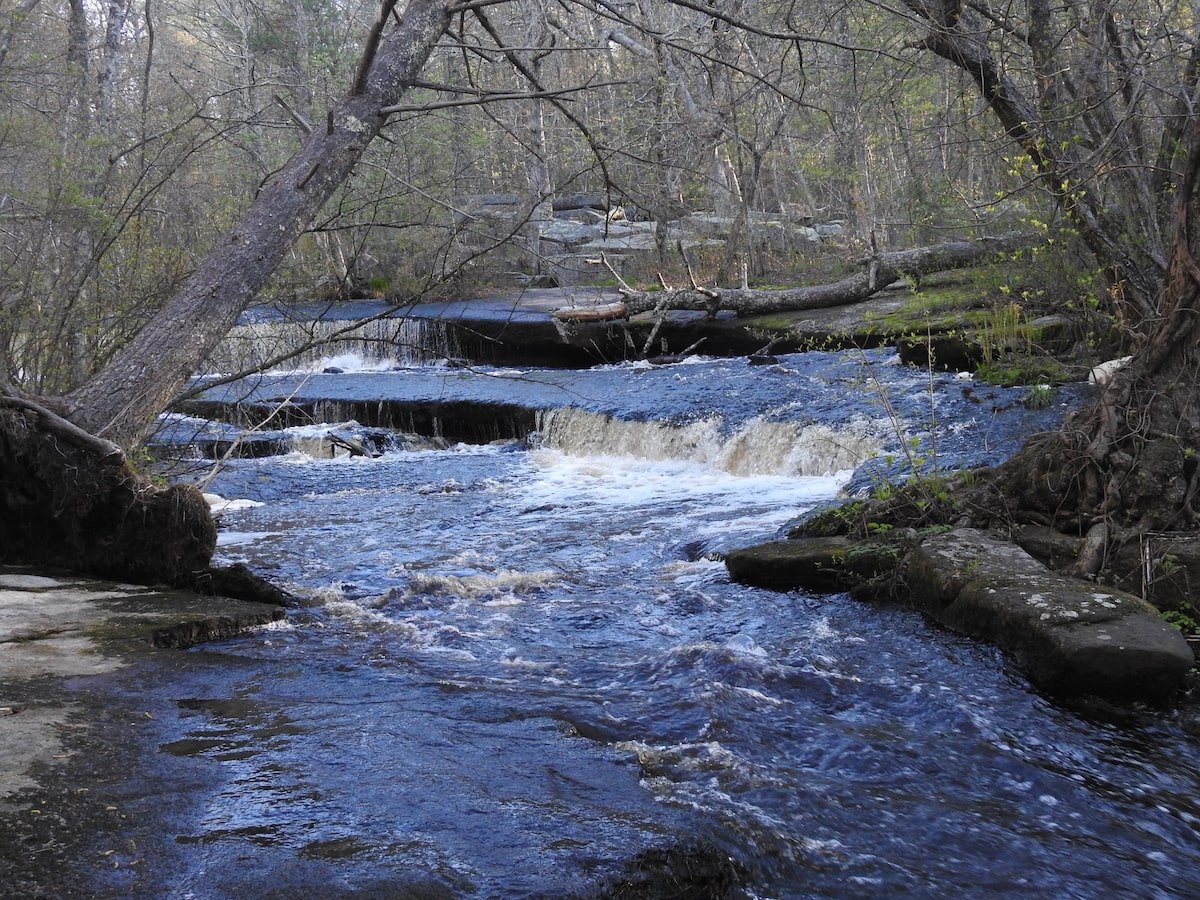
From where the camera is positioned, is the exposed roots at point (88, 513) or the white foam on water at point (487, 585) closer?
the exposed roots at point (88, 513)

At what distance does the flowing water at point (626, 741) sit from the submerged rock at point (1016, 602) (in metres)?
0.17

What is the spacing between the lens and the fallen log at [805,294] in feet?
51.4

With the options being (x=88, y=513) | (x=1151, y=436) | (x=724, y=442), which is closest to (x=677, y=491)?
(x=724, y=442)

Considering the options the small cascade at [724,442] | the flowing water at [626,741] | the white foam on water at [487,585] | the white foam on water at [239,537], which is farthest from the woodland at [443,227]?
the small cascade at [724,442]

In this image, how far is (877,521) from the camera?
22.2ft

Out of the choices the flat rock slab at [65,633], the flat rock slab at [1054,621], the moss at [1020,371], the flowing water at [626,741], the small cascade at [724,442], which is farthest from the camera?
the small cascade at [724,442]

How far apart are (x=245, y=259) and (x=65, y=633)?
214 cm

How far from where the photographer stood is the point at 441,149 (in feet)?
76.8

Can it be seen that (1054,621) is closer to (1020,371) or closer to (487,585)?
(487,585)

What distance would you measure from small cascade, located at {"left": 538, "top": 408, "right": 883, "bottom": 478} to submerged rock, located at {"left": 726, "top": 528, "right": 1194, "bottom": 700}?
324 cm

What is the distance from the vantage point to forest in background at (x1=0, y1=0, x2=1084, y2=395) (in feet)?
22.9

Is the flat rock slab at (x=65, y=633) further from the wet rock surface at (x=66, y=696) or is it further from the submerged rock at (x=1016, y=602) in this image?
the submerged rock at (x=1016, y=602)

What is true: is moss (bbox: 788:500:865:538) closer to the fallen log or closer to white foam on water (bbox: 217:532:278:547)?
white foam on water (bbox: 217:532:278:547)

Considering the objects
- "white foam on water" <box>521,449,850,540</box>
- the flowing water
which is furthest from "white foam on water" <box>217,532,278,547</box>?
"white foam on water" <box>521,449,850,540</box>
